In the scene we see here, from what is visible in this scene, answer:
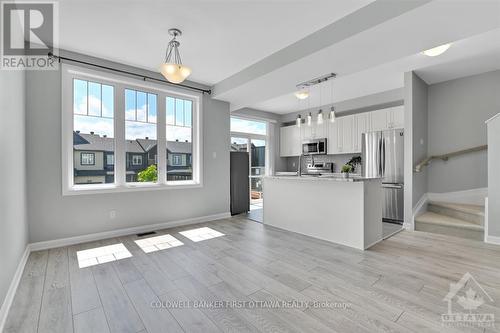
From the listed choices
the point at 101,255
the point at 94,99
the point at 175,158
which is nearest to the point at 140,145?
the point at 175,158

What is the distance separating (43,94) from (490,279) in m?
5.77

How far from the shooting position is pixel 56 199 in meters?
3.26

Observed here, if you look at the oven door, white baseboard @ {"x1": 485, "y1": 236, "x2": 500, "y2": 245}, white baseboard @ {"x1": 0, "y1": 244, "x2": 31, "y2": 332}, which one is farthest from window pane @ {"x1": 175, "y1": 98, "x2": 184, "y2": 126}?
white baseboard @ {"x1": 485, "y1": 236, "x2": 500, "y2": 245}

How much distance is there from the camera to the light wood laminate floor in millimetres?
1696

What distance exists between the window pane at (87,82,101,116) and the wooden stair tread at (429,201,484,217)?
6301 millimetres

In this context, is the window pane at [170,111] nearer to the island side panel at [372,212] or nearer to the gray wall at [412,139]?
the island side panel at [372,212]

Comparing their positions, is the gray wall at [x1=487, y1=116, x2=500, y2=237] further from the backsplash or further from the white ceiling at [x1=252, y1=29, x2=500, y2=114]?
the backsplash

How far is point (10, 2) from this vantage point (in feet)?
7.20

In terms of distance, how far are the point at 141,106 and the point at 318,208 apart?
3.53m

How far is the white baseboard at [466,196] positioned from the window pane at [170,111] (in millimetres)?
5502

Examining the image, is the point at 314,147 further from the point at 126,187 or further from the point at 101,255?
the point at 101,255

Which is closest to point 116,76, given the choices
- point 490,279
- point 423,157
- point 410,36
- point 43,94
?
point 43,94

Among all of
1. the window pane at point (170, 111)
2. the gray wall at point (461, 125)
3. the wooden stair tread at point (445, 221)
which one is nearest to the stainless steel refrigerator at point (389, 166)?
the wooden stair tread at point (445, 221)

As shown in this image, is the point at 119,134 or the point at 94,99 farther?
the point at 119,134
